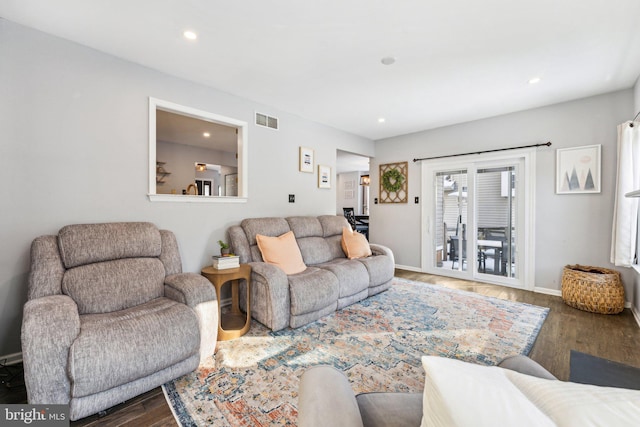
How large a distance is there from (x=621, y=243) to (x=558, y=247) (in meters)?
0.78

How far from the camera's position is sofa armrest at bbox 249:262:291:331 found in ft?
8.29

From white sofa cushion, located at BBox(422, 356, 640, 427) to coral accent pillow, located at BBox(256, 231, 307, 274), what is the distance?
2.56m

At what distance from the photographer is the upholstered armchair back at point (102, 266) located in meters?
1.94

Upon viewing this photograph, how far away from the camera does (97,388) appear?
1.49 meters

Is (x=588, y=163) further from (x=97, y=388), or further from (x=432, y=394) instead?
(x=97, y=388)


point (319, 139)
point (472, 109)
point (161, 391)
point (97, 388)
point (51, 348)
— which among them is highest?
point (472, 109)

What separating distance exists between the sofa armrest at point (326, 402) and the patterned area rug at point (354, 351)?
89 cm

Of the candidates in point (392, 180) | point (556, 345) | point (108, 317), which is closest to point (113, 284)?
point (108, 317)

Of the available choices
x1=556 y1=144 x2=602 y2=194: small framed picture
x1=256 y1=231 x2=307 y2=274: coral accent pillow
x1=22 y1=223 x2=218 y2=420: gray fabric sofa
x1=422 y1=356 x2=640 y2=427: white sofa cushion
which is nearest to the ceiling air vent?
x1=256 y1=231 x2=307 y2=274: coral accent pillow

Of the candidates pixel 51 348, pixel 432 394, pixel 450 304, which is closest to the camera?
pixel 432 394

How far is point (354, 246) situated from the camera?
12.6 feet

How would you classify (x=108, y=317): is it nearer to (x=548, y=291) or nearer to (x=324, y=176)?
(x=324, y=176)

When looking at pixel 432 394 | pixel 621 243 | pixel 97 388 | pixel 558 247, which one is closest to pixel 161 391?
pixel 97 388

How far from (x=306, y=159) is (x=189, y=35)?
7.49 ft
